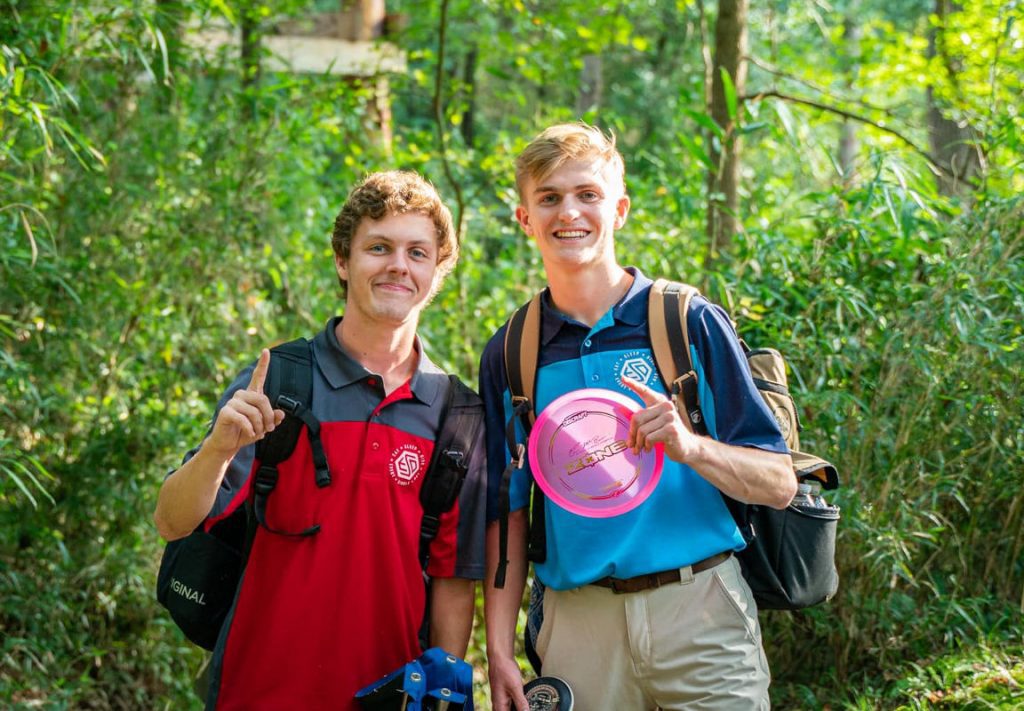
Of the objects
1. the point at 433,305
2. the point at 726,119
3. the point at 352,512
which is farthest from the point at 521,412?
the point at 433,305

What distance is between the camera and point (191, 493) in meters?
2.62

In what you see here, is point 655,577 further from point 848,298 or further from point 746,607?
point 848,298

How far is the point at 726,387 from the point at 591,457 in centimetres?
43

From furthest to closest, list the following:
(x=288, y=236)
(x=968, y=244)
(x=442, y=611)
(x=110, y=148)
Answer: (x=288, y=236), (x=110, y=148), (x=968, y=244), (x=442, y=611)

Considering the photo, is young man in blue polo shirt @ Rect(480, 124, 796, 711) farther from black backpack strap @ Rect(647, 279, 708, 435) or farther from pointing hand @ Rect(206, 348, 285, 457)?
pointing hand @ Rect(206, 348, 285, 457)

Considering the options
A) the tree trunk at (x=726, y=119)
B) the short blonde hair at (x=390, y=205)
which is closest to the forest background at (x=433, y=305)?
the tree trunk at (x=726, y=119)

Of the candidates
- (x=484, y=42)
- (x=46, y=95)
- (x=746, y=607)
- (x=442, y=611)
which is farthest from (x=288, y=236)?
(x=746, y=607)

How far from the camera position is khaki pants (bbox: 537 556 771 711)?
2.72 metres

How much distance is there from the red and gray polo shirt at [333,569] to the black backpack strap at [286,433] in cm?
3

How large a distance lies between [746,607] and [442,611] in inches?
35.1

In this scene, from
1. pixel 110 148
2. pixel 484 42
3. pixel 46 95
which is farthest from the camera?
pixel 484 42

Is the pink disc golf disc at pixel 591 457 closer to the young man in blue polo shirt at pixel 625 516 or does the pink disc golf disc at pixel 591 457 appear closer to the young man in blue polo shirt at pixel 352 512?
the young man in blue polo shirt at pixel 625 516

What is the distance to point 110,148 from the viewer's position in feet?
18.9

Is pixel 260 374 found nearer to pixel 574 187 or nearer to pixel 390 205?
pixel 390 205
